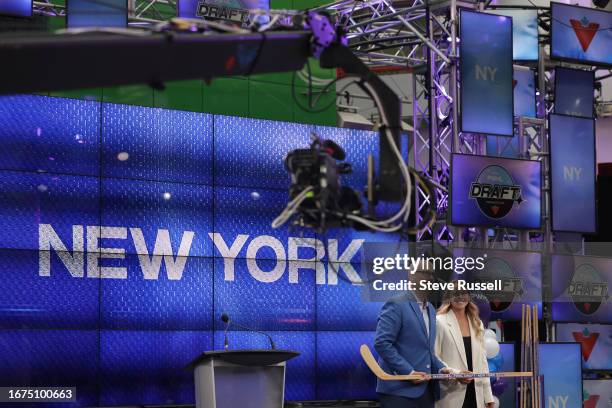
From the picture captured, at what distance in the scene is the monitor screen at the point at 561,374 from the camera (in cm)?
1186

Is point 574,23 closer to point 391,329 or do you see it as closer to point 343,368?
point 343,368

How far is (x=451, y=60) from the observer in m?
11.9

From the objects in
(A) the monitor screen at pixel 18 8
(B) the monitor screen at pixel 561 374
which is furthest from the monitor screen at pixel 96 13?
(B) the monitor screen at pixel 561 374

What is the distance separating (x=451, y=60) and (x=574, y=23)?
105 inches

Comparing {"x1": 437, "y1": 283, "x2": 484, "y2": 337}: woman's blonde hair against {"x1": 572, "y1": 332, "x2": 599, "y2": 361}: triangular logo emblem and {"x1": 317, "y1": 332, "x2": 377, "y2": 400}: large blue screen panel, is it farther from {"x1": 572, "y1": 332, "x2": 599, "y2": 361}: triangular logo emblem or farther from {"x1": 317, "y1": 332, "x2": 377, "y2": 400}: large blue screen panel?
{"x1": 572, "y1": 332, "x2": 599, "y2": 361}: triangular logo emblem

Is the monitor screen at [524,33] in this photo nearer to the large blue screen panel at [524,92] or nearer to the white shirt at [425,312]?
the large blue screen panel at [524,92]

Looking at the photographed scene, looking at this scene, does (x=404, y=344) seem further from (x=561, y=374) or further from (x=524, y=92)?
(x=524, y=92)

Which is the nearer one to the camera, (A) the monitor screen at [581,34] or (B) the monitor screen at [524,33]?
(B) the monitor screen at [524,33]

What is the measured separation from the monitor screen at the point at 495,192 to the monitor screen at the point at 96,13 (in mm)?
3892

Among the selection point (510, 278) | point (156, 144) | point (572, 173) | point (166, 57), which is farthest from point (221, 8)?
point (166, 57)

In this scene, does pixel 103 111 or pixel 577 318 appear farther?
pixel 577 318

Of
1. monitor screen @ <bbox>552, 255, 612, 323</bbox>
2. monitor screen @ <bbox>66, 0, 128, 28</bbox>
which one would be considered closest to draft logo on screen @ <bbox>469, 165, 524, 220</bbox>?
monitor screen @ <bbox>552, 255, 612, 323</bbox>

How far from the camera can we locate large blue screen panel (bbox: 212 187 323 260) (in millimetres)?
10383

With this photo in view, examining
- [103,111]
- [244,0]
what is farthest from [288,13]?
[244,0]
